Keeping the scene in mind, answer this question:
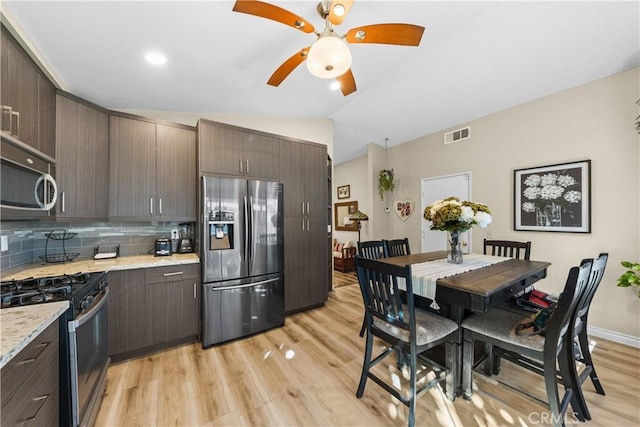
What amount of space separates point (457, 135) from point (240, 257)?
153 inches

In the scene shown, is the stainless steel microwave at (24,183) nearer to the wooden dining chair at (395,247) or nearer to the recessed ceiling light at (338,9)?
the recessed ceiling light at (338,9)

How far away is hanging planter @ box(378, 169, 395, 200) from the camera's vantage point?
5.22m

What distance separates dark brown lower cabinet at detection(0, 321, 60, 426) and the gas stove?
0.19 meters

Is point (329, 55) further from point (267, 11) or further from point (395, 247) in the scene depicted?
point (395, 247)

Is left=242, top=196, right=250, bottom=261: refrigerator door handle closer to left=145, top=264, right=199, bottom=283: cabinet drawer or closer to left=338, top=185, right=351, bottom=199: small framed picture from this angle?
left=145, top=264, right=199, bottom=283: cabinet drawer

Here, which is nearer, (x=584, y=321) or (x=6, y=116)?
(x=6, y=116)

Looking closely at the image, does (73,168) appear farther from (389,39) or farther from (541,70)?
(541,70)

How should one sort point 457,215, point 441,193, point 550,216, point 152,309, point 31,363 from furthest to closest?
point 441,193
point 550,216
point 152,309
point 457,215
point 31,363

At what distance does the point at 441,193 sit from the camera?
4.39 meters

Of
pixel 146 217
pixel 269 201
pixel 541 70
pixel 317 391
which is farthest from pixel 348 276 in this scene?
pixel 541 70

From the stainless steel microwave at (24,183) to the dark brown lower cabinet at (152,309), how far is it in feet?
2.46

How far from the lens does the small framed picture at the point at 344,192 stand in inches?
267

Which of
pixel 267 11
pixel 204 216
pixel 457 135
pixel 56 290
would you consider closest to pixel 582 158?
pixel 457 135

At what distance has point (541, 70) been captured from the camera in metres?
2.67
